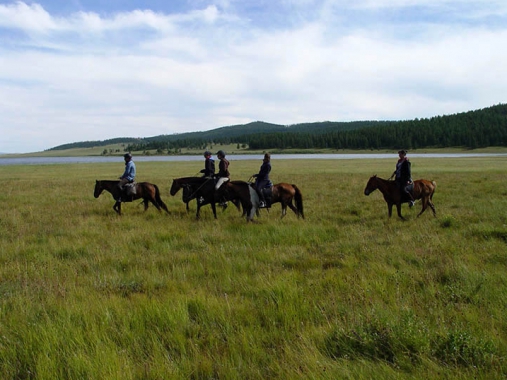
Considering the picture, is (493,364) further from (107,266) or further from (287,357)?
(107,266)

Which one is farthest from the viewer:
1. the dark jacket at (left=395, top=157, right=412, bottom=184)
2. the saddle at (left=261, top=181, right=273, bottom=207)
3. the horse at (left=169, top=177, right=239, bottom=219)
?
the horse at (left=169, top=177, right=239, bottom=219)

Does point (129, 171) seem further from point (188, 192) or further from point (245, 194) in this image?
point (245, 194)

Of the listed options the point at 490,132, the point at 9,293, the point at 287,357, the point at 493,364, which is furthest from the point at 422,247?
the point at 490,132

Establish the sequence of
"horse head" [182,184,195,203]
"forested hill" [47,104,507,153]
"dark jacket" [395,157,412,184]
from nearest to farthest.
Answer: "dark jacket" [395,157,412,184]
"horse head" [182,184,195,203]
"forested hill" [47,104,507,153]

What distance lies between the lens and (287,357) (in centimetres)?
368

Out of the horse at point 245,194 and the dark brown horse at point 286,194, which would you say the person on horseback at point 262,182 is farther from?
the dark brown horse at point 286,194

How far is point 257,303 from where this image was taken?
204 inches

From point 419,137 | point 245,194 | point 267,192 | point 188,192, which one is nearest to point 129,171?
point 188,192

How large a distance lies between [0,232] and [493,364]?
12194 millimetres

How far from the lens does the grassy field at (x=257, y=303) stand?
358 centimetres

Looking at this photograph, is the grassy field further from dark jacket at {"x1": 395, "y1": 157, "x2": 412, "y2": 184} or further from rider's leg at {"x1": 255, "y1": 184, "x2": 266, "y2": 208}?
dark jacket at {"x1": 395, "y1": 157, "x2": 412, "y2": 184}

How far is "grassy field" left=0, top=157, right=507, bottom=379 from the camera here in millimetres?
3584

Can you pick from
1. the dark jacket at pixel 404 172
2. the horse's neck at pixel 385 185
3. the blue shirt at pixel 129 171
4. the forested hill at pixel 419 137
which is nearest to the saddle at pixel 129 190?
the blue shirt at pixel 129 171

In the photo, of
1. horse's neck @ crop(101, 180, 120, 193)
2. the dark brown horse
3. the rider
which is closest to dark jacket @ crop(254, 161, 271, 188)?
the dark brown horse
